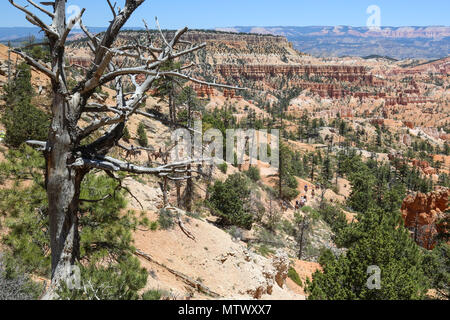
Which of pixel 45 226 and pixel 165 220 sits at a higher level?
pixel 45 226

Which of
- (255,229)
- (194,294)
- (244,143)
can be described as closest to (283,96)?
(244,143)

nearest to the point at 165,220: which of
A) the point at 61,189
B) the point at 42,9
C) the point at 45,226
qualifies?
the point at 45,226

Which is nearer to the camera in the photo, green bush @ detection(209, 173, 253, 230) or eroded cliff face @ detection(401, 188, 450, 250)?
green bush @ detection(209, 173, 253, 230)

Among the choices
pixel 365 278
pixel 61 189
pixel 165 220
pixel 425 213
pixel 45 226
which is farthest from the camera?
pixel 425 213

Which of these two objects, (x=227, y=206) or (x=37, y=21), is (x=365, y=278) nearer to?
(x=37, y=21)

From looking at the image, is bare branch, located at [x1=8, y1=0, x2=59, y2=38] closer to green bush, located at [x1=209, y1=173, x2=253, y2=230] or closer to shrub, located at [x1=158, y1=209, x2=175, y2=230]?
shrub, located at [x1=158, y1=209, x2=175, y2=230]

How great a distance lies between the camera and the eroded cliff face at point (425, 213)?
4062cm

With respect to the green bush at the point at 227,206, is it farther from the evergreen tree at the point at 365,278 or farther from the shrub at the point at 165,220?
the evergreen tree at the point at 365,278

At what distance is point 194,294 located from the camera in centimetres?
1120

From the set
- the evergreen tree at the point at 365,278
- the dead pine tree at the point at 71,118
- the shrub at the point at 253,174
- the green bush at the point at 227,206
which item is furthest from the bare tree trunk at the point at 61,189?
the shrub at the point at 253,174

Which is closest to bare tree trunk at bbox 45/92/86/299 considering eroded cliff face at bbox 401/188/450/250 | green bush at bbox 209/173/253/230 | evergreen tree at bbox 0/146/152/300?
evergreen tree at bbox 0/146/152/300

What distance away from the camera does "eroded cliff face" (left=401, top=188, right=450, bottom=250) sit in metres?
40.6

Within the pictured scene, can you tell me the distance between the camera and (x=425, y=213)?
142ft

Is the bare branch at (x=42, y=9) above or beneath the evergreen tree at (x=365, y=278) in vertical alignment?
above
